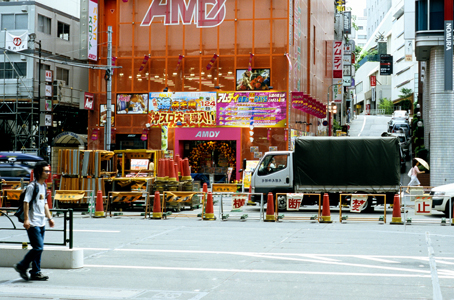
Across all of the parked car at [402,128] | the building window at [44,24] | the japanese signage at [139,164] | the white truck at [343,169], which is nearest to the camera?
the white truck at [343,169]

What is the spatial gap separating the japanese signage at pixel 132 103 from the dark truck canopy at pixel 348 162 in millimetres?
18617

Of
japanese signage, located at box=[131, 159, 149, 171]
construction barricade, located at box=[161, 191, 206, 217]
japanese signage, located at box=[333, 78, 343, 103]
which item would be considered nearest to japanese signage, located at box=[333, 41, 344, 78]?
japanese signage, located at box=[333, 78, 343, 103]

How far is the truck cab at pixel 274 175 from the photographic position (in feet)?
75.4

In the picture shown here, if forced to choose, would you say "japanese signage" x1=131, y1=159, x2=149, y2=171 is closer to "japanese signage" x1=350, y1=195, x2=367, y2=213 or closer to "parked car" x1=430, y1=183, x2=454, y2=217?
"japanese signage" x1=350, y1=195, x2=367, y2=213

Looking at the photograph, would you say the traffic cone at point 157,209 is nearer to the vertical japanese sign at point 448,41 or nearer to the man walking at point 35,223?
the man walking at point 35,223

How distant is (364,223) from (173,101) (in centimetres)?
2209

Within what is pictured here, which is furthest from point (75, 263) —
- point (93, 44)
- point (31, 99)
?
point (31, 99)

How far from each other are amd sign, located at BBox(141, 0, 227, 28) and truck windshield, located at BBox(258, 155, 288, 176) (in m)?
17.7

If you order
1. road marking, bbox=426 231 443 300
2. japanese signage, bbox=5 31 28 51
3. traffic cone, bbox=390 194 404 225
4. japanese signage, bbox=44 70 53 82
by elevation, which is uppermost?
japanese signage, bbox=5 31 28 51

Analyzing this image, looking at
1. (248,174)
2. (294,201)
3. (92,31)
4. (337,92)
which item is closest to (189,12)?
(92,31)

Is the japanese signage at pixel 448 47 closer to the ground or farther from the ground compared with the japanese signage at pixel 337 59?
closer to the ground

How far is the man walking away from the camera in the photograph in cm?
900

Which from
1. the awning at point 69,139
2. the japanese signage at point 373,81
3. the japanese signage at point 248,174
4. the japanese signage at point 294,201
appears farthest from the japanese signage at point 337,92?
the japanese signage at point 373,81

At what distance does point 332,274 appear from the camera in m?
9.95
